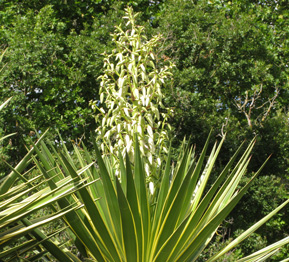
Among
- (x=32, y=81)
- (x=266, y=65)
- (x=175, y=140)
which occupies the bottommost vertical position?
(x=175, y=140)

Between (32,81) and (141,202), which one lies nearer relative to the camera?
(141,202)

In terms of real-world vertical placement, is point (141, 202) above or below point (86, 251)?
above

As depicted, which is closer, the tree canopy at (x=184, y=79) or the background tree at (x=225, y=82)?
the tree canopy at (x=184, y=79)

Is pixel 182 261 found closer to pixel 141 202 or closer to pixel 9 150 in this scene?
pixel 141 202

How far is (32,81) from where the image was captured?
5590 millimetres

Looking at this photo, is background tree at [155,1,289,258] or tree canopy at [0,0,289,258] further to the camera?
background tree at [155,1,289,258]

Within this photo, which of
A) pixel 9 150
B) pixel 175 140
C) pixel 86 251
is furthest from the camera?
pixel 175 140

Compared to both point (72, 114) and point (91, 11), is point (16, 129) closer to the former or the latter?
point (72, 114)

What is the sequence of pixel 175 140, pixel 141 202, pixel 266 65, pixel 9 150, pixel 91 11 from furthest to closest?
pixel 91 11
pixel 266 65
pixel 175 140
pixel 9 150
pixel 141 202

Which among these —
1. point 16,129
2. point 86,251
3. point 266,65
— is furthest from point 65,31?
point 86,251

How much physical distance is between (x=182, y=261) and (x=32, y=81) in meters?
4.26

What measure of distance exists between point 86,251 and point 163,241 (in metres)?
0.38

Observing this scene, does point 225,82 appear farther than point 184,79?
Yes

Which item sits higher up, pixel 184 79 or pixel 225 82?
pixel 184 79
